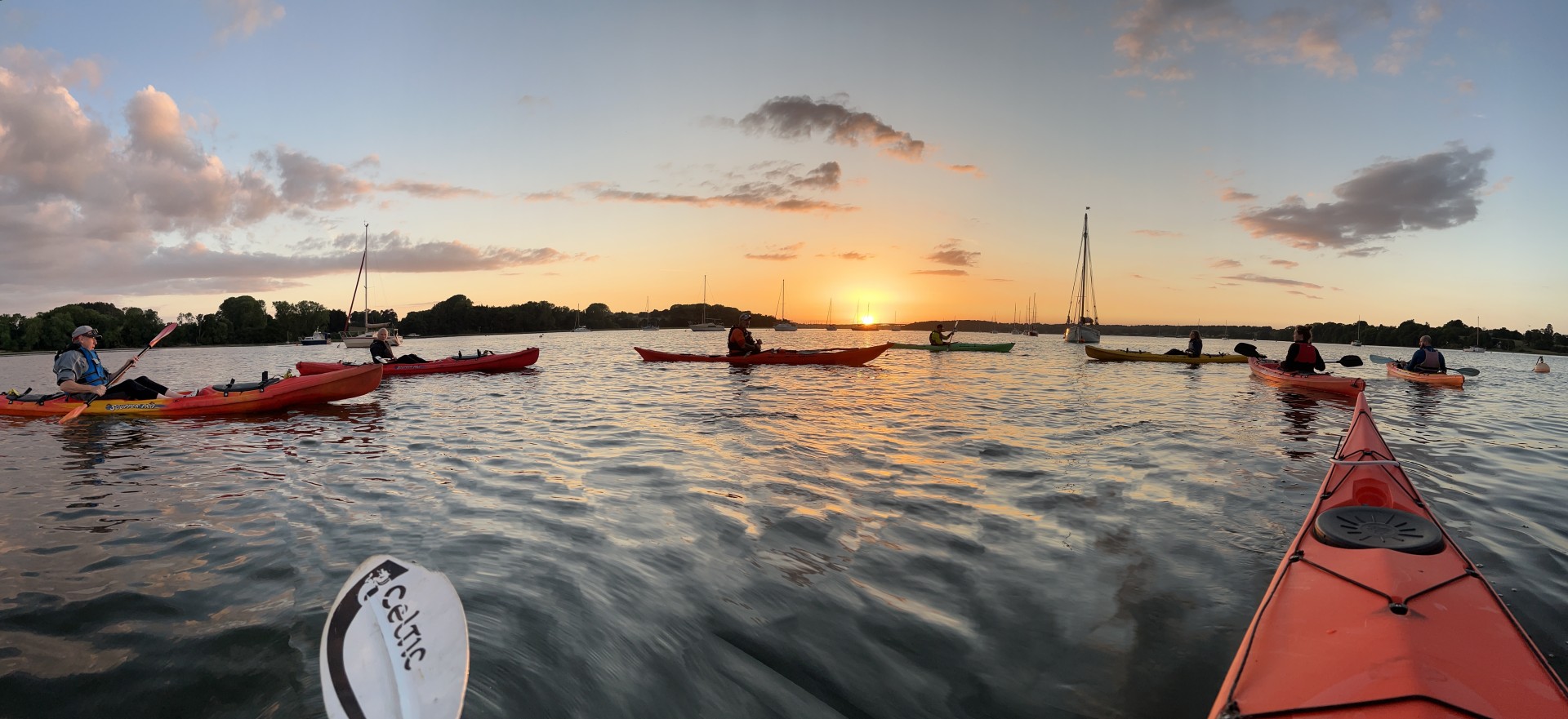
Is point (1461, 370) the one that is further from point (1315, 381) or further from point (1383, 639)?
point (1383, 639)

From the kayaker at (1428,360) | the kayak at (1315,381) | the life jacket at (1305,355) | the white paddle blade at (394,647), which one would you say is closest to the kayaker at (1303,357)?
the life jacket at (1305,355)

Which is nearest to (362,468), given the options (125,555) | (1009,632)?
(125,555)

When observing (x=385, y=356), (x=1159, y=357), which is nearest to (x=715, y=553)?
(x=385, y=356)

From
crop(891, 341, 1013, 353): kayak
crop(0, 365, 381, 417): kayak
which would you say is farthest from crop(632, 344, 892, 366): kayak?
crop(0, 365, 381, 417): kayak

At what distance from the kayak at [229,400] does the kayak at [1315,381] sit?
22.2m

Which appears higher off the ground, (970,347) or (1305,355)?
(1305,355)

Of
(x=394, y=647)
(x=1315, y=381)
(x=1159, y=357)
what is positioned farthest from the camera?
(x=1159, y=357)

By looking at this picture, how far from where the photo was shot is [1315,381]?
16516mm

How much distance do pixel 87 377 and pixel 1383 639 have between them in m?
18.2

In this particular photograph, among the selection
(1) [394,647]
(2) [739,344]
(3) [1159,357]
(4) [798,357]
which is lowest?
(1) [394,647]

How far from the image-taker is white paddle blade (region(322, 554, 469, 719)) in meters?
2.36

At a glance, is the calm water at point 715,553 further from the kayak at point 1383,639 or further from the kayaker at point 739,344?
the kayaker at point 739,344

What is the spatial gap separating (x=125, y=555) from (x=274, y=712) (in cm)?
329

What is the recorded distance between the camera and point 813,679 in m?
3.18
